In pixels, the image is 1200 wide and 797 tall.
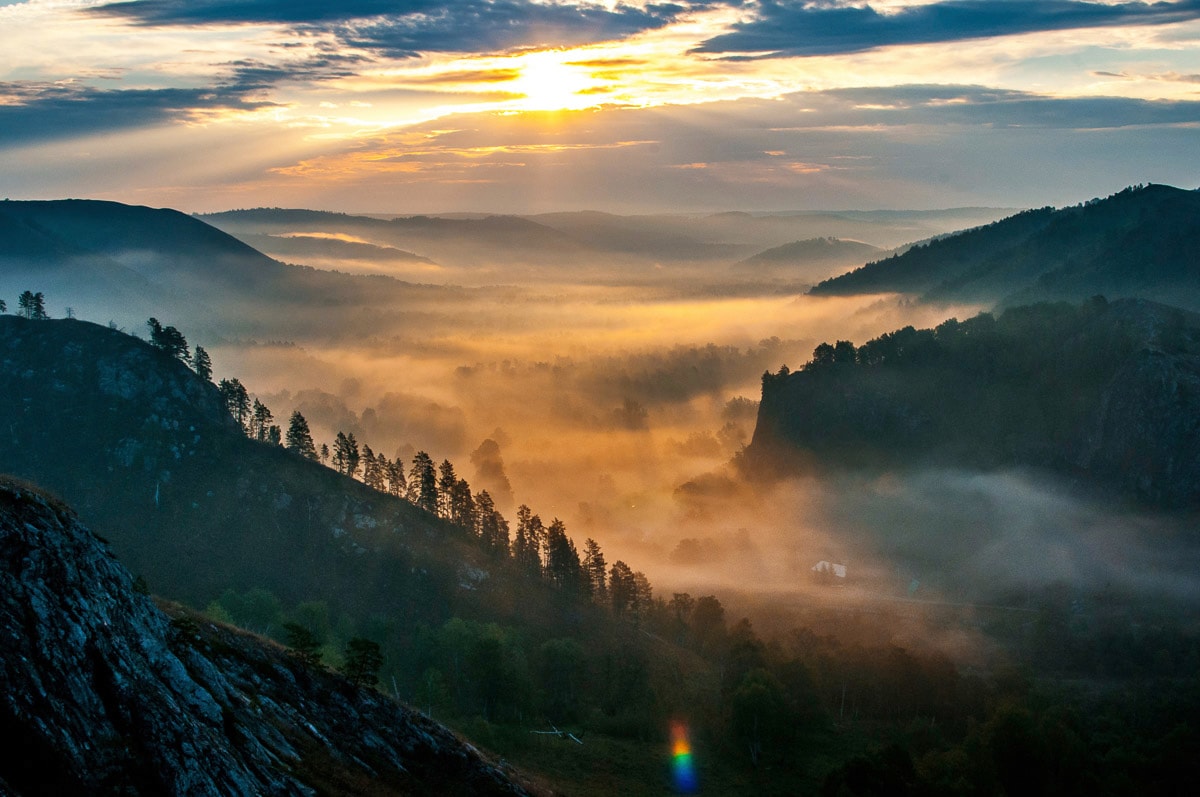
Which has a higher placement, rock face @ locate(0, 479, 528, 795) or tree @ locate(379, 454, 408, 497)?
rock face @ locate(0, 479, 528, 795)

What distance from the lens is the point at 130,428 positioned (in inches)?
6275

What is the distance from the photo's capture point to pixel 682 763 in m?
96.2

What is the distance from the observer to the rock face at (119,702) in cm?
3456

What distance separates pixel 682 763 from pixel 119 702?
69744 mm

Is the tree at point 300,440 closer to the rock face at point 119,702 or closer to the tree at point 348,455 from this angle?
the tree at point 348,455

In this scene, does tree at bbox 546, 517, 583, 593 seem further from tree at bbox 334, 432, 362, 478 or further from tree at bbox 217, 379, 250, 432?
tree at bbox 217, 379, 250, 432

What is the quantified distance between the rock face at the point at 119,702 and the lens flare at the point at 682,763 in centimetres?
4152

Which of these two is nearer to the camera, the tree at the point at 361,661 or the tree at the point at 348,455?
the tree at the point at 361,661

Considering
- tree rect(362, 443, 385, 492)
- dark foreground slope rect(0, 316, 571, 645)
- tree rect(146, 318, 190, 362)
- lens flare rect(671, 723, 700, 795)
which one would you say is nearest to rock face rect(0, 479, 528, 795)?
lens flare rect(671, 723, 700, 795)

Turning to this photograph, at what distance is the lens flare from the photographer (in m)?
90.0

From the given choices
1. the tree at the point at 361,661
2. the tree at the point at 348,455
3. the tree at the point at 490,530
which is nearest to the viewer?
the tree at the point at 361,661

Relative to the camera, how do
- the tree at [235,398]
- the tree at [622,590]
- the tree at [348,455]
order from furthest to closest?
1. the tree at [235,398]
2. the tree at [348,455]
3. the tree at [622,590]

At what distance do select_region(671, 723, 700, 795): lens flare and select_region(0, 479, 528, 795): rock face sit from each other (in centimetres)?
4152

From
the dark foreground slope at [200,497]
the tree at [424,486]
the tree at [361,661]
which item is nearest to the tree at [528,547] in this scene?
the dark foreground slope at [200,497]
